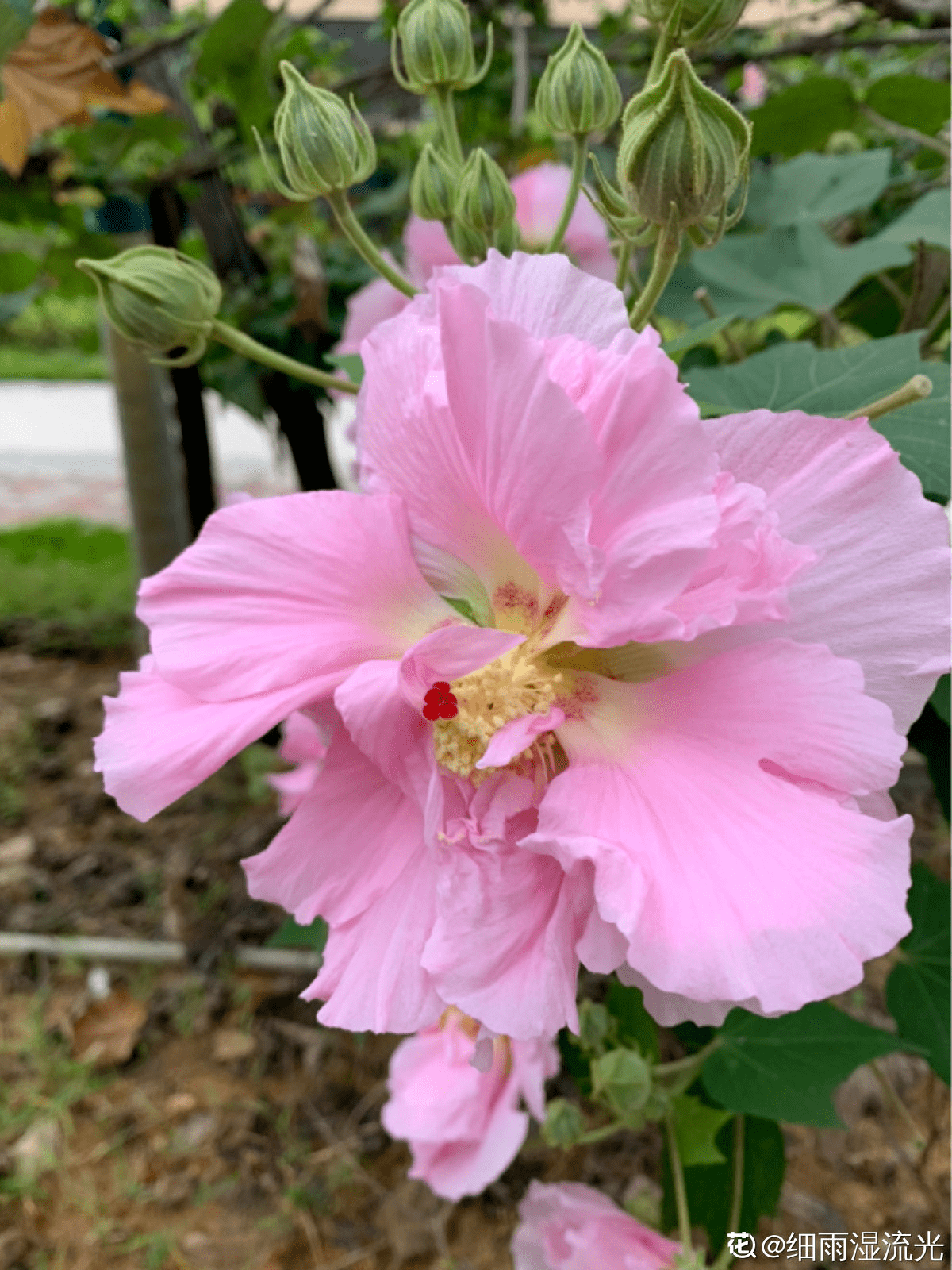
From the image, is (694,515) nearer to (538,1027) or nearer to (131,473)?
(538,1027)

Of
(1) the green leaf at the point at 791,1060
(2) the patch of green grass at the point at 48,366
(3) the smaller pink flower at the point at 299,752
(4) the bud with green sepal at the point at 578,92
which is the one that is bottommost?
(2) the patch of green grass at the point at 48,366

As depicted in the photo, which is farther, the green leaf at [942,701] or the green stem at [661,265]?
the green leaf at [942,701]

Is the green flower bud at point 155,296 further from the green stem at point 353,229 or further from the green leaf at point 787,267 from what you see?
the green leaf at point 787,267

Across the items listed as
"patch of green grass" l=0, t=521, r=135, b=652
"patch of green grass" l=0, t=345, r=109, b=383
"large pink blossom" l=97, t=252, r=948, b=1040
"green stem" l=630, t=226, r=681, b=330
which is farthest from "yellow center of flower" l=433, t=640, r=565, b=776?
"patch of green grass" l=0, t=345, r=109, b=383

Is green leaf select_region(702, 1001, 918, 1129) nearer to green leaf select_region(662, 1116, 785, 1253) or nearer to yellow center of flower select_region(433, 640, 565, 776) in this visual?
green leaf select_region(662, 1116, 785, 1253)

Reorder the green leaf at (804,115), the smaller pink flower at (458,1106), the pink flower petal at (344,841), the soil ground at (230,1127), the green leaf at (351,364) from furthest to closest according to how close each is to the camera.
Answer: the soil ground at (230,1127) → the green leaf at (804,115) → the smaller pink flower at (458,1106) → the green leaf at (351,364) → the pink flower petal at (344,841)

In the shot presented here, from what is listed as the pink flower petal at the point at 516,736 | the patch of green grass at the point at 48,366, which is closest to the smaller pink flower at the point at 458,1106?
the pink flower petal at the point at 516,736

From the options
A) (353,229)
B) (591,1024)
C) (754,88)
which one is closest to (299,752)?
(591,1024)
